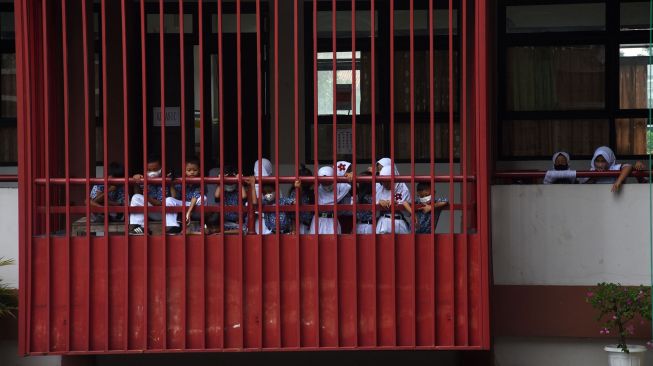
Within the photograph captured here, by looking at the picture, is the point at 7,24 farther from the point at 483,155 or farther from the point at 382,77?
the point at 483,155

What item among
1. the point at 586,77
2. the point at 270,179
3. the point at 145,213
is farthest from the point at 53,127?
the point at 586,77

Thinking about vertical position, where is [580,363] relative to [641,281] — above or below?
below

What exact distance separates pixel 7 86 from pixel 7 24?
66 centimetres

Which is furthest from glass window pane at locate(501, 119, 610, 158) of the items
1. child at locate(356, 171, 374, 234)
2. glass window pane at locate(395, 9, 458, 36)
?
child at locate(356, 171, 374, 234)

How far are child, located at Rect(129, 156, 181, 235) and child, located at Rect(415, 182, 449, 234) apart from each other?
189 cm

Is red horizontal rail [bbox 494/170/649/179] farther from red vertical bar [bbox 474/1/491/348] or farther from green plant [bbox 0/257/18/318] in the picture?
green plant [bbox 0/257/18/318]

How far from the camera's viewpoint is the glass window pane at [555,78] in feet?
38.7

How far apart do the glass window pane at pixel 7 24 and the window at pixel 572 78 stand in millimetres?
5188

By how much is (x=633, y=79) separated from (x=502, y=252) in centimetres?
331

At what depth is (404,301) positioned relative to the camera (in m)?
8.46

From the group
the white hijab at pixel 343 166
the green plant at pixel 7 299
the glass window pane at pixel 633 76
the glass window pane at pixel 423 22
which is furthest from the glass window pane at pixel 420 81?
the green plant at pixel 7 299

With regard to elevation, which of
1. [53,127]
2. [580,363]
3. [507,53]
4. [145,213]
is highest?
[507,53]

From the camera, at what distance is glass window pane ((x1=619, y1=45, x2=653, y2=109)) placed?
11.7 meters

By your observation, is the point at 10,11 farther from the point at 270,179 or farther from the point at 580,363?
the point at 580,363
